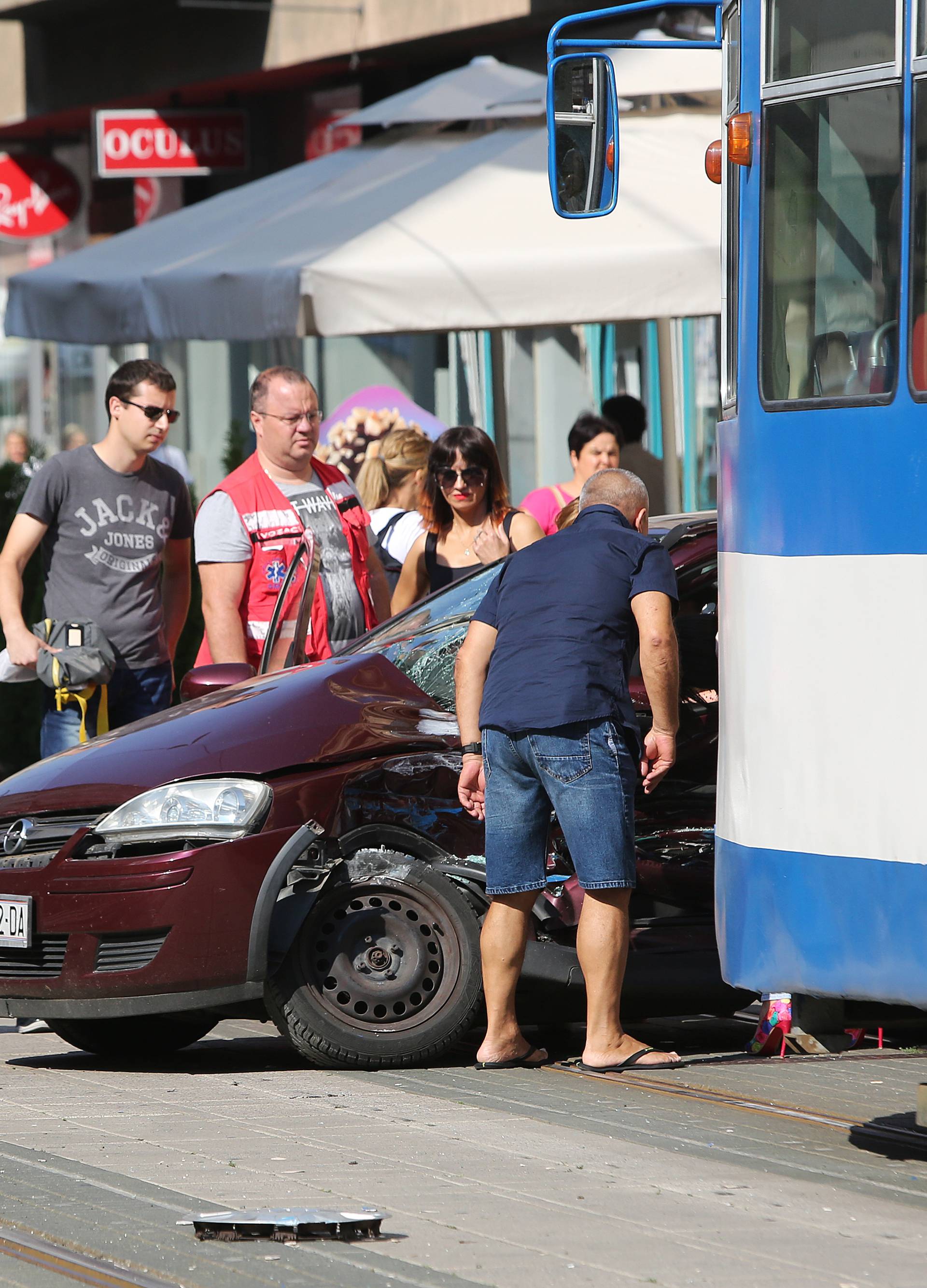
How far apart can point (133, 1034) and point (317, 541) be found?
2.05 metres

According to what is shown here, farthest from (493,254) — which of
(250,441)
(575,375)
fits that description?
(250,441)

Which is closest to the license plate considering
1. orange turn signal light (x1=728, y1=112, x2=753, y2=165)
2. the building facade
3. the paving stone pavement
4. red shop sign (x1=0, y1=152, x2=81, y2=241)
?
the paving stone pavement

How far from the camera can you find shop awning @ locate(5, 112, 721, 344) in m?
10.0

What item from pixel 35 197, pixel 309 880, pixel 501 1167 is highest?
pixel 35 197

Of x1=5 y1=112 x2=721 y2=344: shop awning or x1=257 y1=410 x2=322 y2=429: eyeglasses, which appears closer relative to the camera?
x1=257 y1=410 x2=322 y2=429: eyeglasses

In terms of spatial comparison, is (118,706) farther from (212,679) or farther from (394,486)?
(394,486)

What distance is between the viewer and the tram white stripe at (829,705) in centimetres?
492

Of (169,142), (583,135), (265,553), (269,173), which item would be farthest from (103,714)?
(269,173)

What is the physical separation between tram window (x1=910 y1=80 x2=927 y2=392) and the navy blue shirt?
1.90 m

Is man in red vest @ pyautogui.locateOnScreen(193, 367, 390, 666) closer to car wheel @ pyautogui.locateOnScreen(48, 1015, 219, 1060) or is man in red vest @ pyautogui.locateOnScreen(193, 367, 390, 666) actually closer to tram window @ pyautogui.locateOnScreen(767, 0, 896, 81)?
car wheel @ pyautogui.locateOnScreen(48, 1015, 219, 1060)

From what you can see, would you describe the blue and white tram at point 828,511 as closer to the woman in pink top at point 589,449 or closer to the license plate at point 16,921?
the license plate at point 16,921

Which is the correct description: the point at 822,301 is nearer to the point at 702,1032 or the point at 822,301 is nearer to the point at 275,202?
the point at 702,1032

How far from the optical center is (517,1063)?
22.7 ft

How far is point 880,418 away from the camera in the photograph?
5008mm
